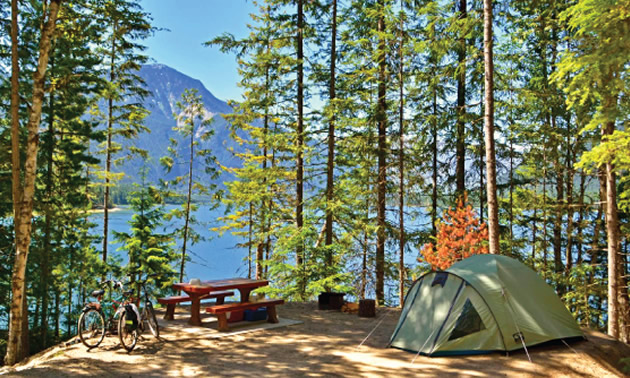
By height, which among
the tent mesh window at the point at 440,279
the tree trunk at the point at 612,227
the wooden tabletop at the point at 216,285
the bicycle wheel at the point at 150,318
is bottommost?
the bicycle wheel at the point at 150,318

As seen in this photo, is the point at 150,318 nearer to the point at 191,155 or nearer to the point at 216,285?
the point at 216,285

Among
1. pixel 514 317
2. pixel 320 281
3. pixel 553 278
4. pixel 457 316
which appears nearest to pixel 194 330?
pixel 320 281

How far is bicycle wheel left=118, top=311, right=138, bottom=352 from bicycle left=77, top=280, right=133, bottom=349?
24cm

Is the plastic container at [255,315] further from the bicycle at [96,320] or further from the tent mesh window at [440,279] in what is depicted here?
the tent mesh window at [440,279]

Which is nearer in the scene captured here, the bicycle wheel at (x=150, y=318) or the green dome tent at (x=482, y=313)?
the green dome tent at (x=482, y=313)

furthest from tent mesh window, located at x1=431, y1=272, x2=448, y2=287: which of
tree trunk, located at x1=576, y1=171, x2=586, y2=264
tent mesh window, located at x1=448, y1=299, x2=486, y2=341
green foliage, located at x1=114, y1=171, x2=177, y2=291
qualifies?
green foliage, located at x1=114, y1=171, x2=177, y2=291

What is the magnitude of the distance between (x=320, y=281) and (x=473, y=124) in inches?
250

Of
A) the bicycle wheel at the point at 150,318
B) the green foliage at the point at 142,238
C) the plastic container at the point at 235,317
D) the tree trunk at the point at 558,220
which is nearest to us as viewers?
the bicycle wheel at the point at 150,318

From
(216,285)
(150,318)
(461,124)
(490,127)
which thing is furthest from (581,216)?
(150,318)

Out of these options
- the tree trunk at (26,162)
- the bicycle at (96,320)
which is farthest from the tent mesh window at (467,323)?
the tree trunk at (26,162)

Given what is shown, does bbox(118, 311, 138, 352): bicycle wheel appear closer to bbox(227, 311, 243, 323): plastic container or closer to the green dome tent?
bbox(227, 311, 243, 323): plastic container

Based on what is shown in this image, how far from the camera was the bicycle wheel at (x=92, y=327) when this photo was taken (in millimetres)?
6938

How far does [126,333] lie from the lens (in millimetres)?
7086

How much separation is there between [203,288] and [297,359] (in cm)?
273
